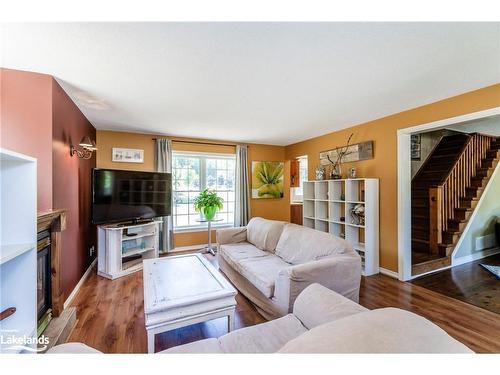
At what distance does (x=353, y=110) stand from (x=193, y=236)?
3667 millimetres

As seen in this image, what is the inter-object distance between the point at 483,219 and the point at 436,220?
1.24 m

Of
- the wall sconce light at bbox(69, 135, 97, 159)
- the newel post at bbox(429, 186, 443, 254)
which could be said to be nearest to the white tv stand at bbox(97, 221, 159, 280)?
the wall sconce light at bbox(69, 135, 97, 159)

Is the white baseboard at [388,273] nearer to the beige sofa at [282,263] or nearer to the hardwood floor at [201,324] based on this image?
the hardwood floor at [201,324]

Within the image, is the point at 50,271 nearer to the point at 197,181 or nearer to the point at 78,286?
the point at 78,286

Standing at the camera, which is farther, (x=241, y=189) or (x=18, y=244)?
(x=241, y=189)

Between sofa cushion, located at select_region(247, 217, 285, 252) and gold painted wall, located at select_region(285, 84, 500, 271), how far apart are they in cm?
156

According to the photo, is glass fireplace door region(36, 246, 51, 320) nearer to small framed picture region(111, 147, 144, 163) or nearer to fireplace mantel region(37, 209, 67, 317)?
fireplace mantel region(37, 209, 67, 317)

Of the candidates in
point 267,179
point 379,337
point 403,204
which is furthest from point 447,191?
point 379,337

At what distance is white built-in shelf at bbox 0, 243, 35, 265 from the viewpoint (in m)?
0.88

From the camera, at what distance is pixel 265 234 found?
3.10 meters
